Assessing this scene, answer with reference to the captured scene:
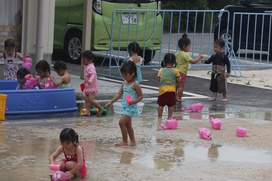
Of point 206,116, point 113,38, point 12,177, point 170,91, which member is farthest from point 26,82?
point 113,38

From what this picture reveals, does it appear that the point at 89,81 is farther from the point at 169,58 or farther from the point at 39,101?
the point at 169,58

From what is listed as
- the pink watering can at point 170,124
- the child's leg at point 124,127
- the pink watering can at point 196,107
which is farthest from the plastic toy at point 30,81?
the pink watering can at point 196,107

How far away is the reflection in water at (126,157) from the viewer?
27.8 feet

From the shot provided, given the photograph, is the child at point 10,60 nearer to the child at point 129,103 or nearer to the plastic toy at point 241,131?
the child at point 129,103

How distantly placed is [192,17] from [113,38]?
46.7 feet

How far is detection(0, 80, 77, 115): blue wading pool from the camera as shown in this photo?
10.8 metres

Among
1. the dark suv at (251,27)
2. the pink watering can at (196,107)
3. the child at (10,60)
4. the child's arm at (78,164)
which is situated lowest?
the child's arm at (78,164)

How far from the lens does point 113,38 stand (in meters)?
17.2

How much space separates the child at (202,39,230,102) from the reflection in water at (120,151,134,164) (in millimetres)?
4915

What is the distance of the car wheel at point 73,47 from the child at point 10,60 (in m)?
5.37

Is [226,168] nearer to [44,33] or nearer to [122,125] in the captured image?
[122,125]

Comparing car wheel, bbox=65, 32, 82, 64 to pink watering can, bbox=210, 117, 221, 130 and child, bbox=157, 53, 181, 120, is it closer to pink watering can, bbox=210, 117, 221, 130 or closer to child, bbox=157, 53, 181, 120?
child, bbox=157, 53, 181, 120

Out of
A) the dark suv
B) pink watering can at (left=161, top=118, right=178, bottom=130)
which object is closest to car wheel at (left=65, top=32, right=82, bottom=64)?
the dark suv

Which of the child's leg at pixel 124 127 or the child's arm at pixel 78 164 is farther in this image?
the child's leg at pixel 124 127
